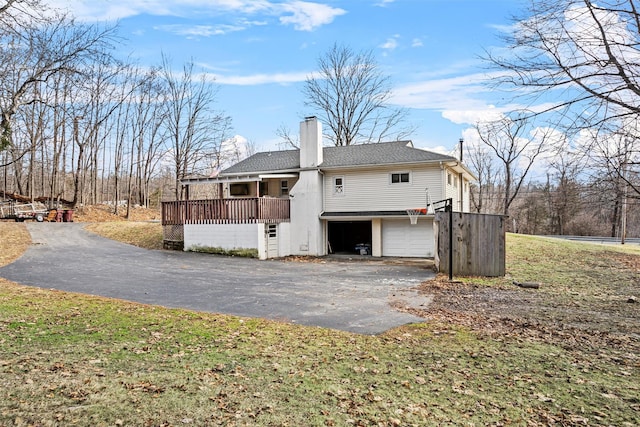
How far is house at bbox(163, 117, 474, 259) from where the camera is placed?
18.8 meters

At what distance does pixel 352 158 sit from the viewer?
20438mm

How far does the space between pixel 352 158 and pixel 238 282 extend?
1081 cm

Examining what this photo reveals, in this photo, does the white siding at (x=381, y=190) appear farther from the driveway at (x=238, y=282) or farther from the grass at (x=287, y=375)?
the grass at (x=287, y=375)

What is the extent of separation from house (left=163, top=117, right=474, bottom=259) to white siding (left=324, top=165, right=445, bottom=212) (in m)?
0.05

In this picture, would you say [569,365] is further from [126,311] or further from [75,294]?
[75,294]

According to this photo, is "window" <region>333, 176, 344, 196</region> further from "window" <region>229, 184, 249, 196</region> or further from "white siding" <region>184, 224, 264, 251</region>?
"window" <region>229, 184, 249, 196</region>

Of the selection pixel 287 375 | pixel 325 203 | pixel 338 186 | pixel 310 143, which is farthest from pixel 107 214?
pixel 287 375

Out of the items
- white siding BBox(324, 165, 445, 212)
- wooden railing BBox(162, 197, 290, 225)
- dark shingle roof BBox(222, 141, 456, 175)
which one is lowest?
wooden railing BBox(162, 197, 290, 225)

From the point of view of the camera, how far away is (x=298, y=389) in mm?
4102

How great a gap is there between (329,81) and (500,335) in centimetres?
3467

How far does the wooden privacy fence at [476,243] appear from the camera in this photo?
12.7 metres

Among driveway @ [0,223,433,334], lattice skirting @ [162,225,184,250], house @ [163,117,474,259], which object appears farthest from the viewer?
lattice skirting @ [162,225,184,250]

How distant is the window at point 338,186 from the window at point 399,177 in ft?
8.58

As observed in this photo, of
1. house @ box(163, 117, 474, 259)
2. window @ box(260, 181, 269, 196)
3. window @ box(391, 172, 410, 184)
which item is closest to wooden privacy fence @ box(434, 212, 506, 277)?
house @ box(163, 117, 474, 259)
